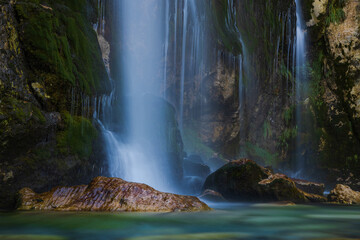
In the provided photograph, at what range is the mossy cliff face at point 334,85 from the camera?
55.8 ft

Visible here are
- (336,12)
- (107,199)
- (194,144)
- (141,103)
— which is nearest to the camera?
(107,199)

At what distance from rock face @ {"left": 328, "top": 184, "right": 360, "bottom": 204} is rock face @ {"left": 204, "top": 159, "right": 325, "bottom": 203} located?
0.32 meters

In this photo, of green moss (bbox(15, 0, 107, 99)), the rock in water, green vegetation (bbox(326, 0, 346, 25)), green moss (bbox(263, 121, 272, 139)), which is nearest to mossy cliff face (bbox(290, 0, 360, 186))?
green vegetation (bbox(326, 0, 346, 25))

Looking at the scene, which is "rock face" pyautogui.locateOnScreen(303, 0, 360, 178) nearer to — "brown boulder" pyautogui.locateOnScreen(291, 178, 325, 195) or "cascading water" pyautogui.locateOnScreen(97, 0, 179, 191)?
"brown boulder" pyautogui.locateOnScreen(291, 178, 325, 195)

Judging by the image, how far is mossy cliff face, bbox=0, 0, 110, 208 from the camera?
22.6 ft

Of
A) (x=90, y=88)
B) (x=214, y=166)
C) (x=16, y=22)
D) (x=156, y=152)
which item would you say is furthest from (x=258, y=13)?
(x=16, y=22)

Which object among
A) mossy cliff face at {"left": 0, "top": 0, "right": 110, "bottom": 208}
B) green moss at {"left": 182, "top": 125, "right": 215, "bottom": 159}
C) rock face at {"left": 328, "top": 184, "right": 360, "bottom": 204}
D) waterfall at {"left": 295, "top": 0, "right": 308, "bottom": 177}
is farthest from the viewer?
green moss at {"left": 182, "top": 125, "right": 215, "bottom": 159}

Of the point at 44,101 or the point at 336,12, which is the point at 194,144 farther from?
the point at 44,101

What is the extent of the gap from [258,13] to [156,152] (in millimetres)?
12806

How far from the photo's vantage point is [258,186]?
9484mm

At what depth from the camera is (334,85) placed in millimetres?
18266

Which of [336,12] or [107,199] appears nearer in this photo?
[107,199]

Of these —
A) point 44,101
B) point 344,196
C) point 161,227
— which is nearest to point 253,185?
point 344,196

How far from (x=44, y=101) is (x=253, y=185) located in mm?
5892
